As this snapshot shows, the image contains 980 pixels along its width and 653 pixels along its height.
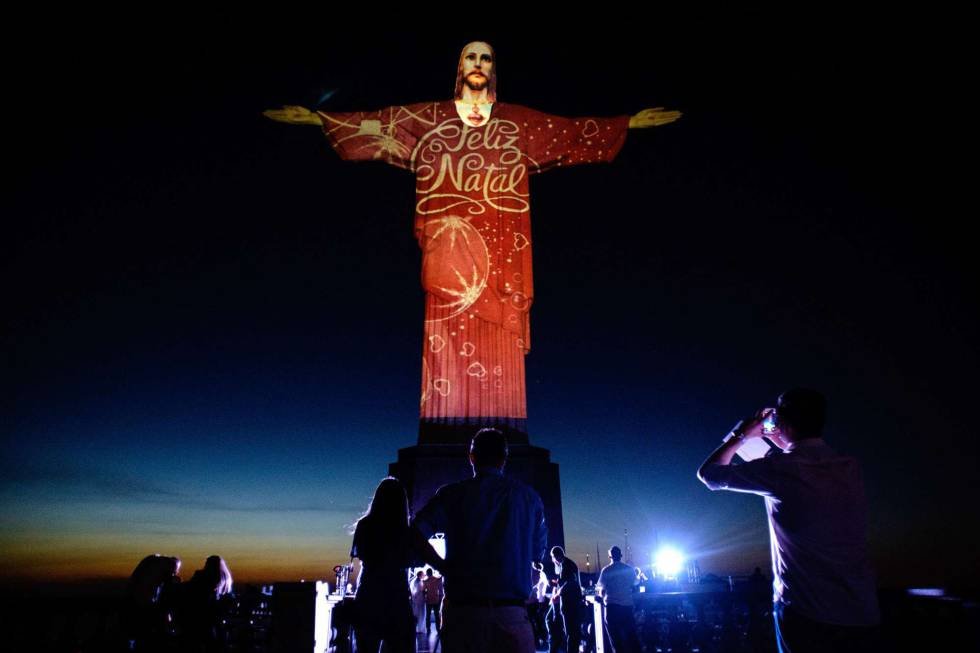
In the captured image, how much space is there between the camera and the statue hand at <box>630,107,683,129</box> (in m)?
10.2

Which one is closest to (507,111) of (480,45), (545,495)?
(480,45)

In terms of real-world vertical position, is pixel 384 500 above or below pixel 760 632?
above

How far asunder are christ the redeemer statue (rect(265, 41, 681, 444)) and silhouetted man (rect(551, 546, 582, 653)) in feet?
10.3

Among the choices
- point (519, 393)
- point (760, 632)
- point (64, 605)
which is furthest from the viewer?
point (519, 393)

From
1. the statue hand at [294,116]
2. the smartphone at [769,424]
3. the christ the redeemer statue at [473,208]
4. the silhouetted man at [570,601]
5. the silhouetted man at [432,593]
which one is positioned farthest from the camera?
the statue hand at [294,116]

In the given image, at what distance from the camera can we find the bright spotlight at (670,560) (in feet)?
42.7

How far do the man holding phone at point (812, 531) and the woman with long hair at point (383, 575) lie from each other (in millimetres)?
1572

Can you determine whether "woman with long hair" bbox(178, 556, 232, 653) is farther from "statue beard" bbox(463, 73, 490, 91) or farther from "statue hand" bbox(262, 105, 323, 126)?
"statue beard" bbox(463, 73, 490, 91)

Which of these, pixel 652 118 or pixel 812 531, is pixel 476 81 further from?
pixel 812 531

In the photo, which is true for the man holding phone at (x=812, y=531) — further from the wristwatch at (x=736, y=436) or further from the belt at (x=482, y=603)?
the belt at (x=482, y=603)

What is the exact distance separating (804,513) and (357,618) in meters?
2.17

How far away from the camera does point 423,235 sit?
32.3 feet

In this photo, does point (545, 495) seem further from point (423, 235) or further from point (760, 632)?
point (423, 235)

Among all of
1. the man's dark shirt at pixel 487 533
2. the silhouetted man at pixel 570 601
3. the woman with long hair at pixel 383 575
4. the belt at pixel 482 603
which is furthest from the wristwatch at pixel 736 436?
the silhouetted man at pixel 570 601
